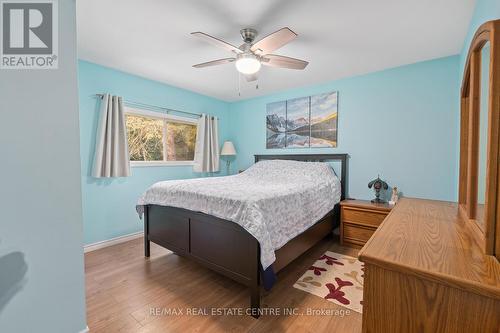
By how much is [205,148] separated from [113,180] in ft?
5.14

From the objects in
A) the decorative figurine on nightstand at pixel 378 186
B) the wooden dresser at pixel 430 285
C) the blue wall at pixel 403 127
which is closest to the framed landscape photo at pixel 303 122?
the blue wall at pixel 403 127

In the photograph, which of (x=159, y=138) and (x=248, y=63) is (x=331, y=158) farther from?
(x=159, y=138)

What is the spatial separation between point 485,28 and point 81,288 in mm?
2526

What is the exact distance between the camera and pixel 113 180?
303cm

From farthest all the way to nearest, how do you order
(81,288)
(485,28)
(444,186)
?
(444,186), (81,288), (485,28)

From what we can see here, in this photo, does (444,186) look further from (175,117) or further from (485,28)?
(175,117)

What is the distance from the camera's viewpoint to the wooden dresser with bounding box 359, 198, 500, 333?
639 millimetres

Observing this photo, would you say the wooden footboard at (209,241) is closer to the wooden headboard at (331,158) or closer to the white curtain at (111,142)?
the white curtain at (111,142)

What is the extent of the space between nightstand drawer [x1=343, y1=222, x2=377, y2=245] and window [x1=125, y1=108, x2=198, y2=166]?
9.19ft

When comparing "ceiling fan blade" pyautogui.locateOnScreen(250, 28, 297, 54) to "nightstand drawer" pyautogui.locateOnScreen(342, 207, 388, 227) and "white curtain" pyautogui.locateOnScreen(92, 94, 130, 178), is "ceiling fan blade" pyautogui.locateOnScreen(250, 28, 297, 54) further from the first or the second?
"nightstand drawer" pyautogui.locateOnScreen(342, 207, 388, 227)

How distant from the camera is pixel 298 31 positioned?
2.04 meters

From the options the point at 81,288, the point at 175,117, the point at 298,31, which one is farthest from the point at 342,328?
the point at 175,117

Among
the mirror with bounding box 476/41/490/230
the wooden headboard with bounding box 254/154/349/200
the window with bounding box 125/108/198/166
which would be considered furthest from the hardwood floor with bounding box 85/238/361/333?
the window with bounding box 125/108/198/166

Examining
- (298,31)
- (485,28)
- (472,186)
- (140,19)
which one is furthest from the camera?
(298,31)
